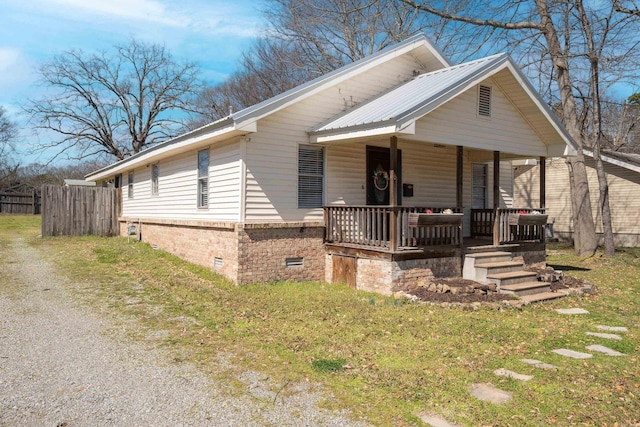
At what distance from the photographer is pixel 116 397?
14.4 feet

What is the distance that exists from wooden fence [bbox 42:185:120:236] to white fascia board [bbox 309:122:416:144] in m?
12.4

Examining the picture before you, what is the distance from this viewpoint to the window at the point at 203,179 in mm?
11633

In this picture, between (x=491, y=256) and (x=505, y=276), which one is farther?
(x=491, y=256)

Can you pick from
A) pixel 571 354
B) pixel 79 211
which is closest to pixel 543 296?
pixel 571 354

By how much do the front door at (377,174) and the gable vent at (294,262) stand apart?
7.74 ft

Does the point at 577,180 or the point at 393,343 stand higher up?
the point at 577,180

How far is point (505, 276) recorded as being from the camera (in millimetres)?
9688

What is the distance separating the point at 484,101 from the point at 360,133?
10.8 feet

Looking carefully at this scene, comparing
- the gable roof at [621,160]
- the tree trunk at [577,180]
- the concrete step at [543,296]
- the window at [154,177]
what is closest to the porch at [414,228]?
the concrete step at [543,296]

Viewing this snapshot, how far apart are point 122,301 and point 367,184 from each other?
602 centimetres

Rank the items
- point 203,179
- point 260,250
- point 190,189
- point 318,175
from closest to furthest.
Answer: point 260,250, point 318,175, point 203,179, point 190,189

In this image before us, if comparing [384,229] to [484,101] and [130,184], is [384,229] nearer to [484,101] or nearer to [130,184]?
[484,101]

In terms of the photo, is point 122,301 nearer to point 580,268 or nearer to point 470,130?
point 470,130

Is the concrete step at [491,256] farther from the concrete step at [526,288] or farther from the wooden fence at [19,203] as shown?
the wooden fence at [19,203]
